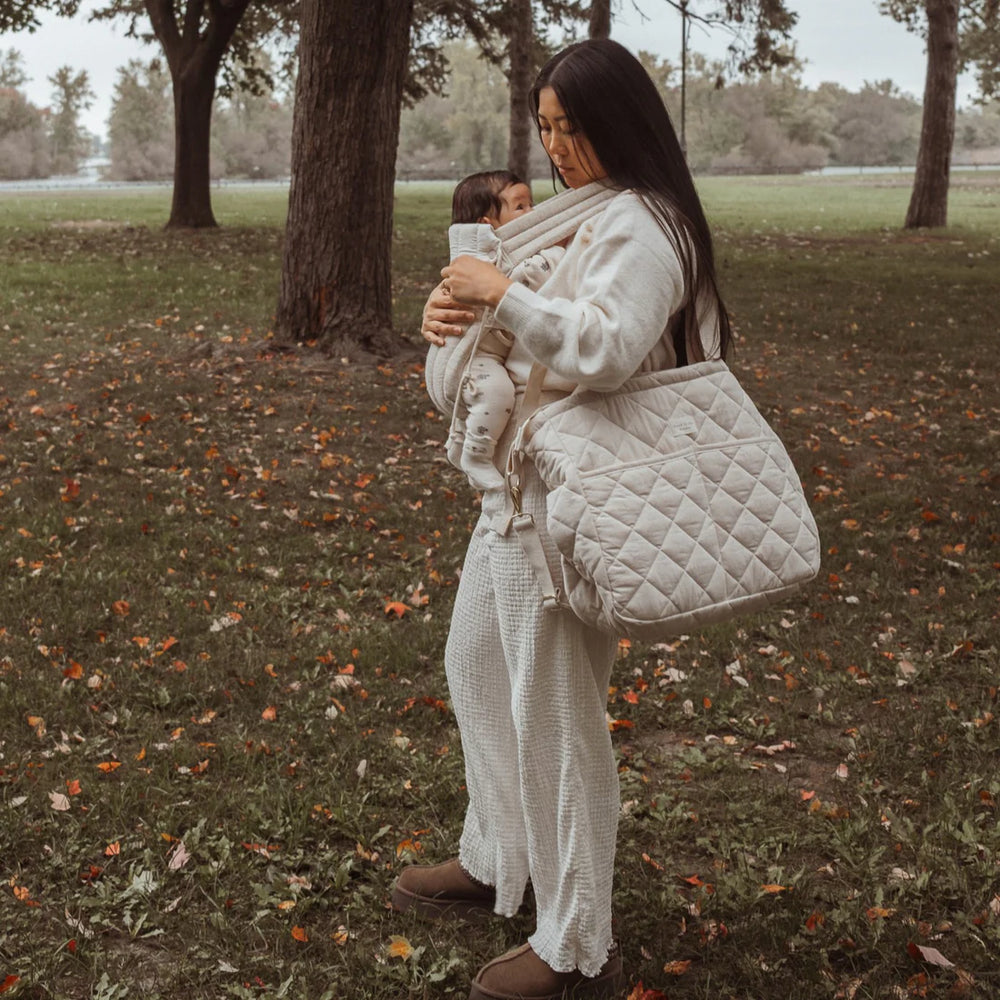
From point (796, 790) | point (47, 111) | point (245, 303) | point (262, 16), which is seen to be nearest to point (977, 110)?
point (47, 111)

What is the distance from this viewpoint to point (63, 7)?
2033 cm

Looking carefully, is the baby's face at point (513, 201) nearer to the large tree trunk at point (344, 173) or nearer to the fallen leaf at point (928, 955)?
the fallen leaf at point (928, 955)

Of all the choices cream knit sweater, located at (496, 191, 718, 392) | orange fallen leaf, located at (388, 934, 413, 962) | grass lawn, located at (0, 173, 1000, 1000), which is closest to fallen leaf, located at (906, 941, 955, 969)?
grass lawn, located at (0, 173, 1000, 1000)

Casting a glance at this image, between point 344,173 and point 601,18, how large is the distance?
11638 mm

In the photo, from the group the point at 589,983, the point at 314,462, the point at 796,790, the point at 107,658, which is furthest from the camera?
the point at 314,462

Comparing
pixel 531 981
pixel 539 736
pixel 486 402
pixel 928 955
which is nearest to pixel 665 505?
pixel 486 402

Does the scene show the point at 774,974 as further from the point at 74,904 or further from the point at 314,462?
the point at 314,462

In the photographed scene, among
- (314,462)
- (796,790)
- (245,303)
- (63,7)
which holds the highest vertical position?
(63,7)

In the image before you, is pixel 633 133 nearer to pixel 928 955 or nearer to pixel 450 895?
pixel 450 895

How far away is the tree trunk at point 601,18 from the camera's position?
18.8 meters

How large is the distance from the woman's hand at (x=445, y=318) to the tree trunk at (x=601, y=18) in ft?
Answer: 58.1

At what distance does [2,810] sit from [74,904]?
62 centimetres

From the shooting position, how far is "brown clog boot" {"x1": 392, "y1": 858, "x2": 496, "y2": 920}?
3.24 meters

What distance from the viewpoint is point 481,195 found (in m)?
2.78
